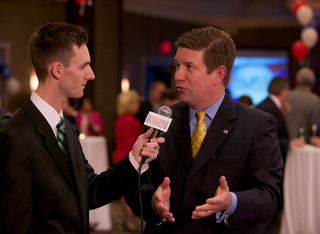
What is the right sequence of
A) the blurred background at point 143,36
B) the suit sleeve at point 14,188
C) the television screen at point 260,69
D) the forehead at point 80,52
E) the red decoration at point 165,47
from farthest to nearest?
the red decoration at point 165,47 → the television screen at point 260,69 → the blurred background at point 143,36 → the forehead at point 80,52 → the suit sleeve at point 14,188

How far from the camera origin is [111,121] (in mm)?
7320

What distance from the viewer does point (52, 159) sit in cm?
130

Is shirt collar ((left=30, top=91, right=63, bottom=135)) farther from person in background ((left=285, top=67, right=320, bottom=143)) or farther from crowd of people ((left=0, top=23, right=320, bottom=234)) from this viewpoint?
person in background ((left=285, top=67, right=320, bottom=143))

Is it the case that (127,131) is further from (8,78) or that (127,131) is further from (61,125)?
(8,78)

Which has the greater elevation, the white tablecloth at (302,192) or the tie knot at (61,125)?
the tie knot at (61,125)

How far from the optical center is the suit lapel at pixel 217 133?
1.45m

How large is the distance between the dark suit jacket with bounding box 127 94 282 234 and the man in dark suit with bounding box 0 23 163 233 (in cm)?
17

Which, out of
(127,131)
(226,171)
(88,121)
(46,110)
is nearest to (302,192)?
(127,131)

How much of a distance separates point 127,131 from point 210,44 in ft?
10.8

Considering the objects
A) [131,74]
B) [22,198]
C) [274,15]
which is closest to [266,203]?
[22,198]

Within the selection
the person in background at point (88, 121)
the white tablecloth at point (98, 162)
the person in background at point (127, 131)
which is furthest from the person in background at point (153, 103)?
the white tablecloth at point (98, 162)

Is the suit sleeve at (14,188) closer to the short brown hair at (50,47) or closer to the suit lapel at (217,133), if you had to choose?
the short brown hair at (50,47)

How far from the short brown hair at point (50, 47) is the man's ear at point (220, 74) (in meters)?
0.61

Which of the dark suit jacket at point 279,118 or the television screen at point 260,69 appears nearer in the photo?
the dark suit jacket at point 279,118
